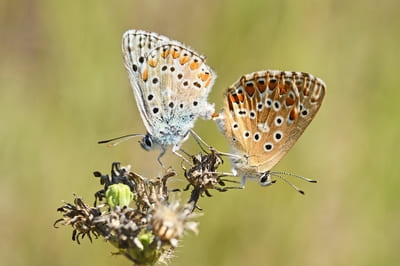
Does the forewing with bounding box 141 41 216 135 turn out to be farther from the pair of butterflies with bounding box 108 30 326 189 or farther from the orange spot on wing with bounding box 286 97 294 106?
the orange spot on wing with bounding box 286 97 294 106

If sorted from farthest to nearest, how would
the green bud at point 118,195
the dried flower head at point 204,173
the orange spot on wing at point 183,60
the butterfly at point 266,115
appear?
the orange spot on wing at point 183,60 < the butterfly at point 266,115 < the dried flower head at point 204,173 < the green bud at point 118,195

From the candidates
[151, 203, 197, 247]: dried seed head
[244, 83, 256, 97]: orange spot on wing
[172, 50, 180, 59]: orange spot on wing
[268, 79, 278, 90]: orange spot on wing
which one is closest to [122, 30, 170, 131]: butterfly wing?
[172, 50, 180, 59]: orange spot on wing

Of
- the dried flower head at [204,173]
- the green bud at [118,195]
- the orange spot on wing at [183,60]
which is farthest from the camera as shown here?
the orange spot on wing at [183,60]

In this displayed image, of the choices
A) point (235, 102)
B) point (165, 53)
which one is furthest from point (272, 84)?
point (165, 53)

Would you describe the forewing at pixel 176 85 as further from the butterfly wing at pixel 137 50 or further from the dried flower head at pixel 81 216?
the dried flower head at pixel 81 216

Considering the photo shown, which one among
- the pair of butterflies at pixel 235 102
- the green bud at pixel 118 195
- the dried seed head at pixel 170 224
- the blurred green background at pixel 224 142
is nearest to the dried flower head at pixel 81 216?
the green bud at pixel 118 195

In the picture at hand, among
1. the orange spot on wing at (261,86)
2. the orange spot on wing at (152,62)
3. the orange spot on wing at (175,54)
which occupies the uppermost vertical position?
the orange spot on wing at (175,54)

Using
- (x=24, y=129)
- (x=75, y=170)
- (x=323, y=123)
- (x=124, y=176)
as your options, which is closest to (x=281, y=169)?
(x=323, y=123)
